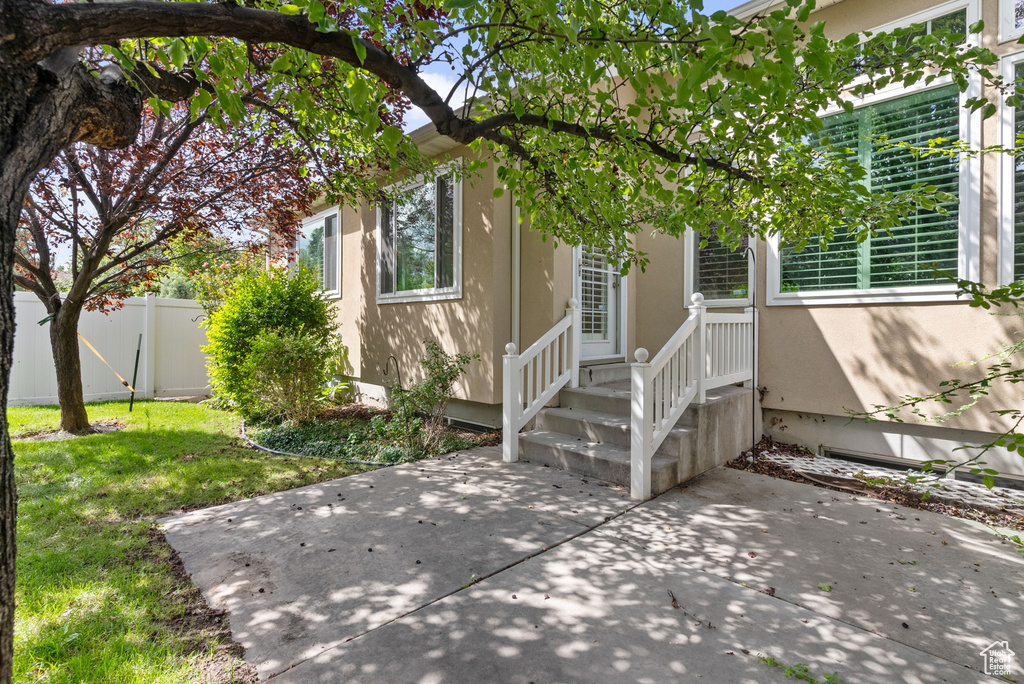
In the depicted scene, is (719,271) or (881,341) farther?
(719,271)

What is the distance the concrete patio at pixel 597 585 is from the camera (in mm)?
2127

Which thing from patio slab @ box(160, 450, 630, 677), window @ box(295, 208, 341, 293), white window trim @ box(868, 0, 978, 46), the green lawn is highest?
white window trim @ box(868, 0, 978, 46)

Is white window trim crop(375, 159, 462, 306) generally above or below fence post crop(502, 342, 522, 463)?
above

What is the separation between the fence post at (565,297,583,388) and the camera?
18.8ft

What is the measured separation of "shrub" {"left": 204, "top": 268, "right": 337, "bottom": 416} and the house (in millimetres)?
1303

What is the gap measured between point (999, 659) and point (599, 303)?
4.95m

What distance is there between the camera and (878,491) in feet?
14.2

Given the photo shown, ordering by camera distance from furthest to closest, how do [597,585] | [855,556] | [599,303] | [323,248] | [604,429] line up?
[323,248] → [599,303] → [604,429] → [855,556] → [597,585]

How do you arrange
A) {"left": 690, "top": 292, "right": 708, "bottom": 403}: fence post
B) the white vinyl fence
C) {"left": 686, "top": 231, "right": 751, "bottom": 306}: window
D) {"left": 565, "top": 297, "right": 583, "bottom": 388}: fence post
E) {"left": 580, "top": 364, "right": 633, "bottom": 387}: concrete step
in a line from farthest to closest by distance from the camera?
the white vinyl fence
{"left": 686, "top": 231, "right": 751, "bottom": 306}: window
{"left": 580, "top": 364, "right": 633, "bottom": 387}: concrete step
{"left": 565, "top": 297, "right": 583, "bottom": 388}: fence post
{"left": 690, "top": 292, "right": 708, "bottom": 403}: fence post

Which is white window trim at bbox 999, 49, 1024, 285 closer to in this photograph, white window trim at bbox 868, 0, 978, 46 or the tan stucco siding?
white window trim at bbox 868, 0, 978, 46

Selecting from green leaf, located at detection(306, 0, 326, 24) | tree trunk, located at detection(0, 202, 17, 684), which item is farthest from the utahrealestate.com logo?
green leaf, located at detection(306, 0, 326, 24)

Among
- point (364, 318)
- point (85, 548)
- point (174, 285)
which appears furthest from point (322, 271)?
point (174, 285)

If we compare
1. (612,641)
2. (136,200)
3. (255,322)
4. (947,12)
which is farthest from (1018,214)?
(255,322)

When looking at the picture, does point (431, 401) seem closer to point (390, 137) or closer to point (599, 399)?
point (599, 399)
